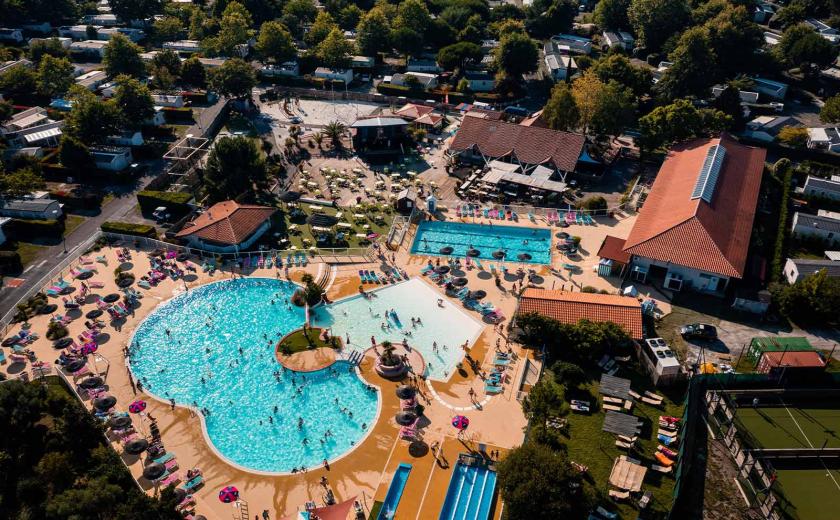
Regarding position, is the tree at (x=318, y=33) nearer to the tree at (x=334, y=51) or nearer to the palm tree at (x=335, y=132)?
the tree at (x=334, y=51)

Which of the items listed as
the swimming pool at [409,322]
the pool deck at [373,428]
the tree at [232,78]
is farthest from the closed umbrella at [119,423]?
the tree at [232,78]

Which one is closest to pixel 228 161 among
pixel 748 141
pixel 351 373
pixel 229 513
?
pixel 351 373

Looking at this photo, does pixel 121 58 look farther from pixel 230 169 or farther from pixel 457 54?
pixel 457 54

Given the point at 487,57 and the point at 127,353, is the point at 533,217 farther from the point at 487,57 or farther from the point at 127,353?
the point at 487,57

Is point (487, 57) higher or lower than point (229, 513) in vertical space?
higher

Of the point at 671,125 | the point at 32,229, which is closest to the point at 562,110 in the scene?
the point at 671,125
